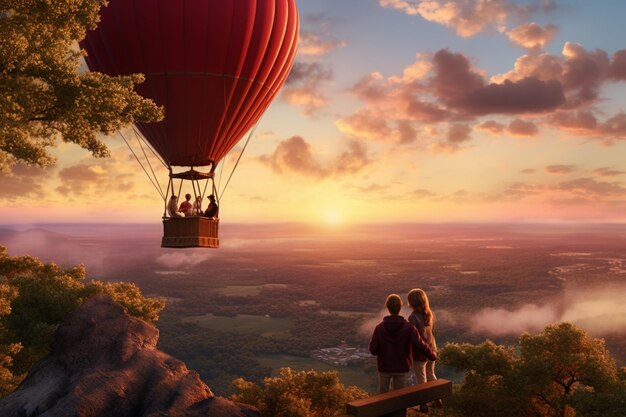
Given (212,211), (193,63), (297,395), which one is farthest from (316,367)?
(193,63)

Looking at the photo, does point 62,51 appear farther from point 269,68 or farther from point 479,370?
point 479,370

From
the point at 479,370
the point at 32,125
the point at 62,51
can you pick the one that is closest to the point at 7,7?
the point at 62,51

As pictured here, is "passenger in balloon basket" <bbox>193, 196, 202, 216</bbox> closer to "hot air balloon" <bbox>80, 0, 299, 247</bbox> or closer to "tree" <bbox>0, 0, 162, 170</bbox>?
"hot air balloon" <bbox>80, 0, 299, 247</bbox>

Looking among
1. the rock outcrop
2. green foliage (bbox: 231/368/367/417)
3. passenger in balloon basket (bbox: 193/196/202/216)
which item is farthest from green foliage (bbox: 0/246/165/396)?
the rock outcrop

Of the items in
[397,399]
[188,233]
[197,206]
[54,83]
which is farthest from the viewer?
[197,206]

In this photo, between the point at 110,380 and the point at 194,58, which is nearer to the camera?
the point at 110,380

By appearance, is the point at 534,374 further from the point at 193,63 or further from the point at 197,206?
the point at 193,63

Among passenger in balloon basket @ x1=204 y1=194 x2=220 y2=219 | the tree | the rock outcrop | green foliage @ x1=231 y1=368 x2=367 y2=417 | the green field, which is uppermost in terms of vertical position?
the tree

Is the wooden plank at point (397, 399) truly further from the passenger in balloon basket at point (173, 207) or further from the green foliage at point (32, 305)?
the green foliage at point (32, 305)
